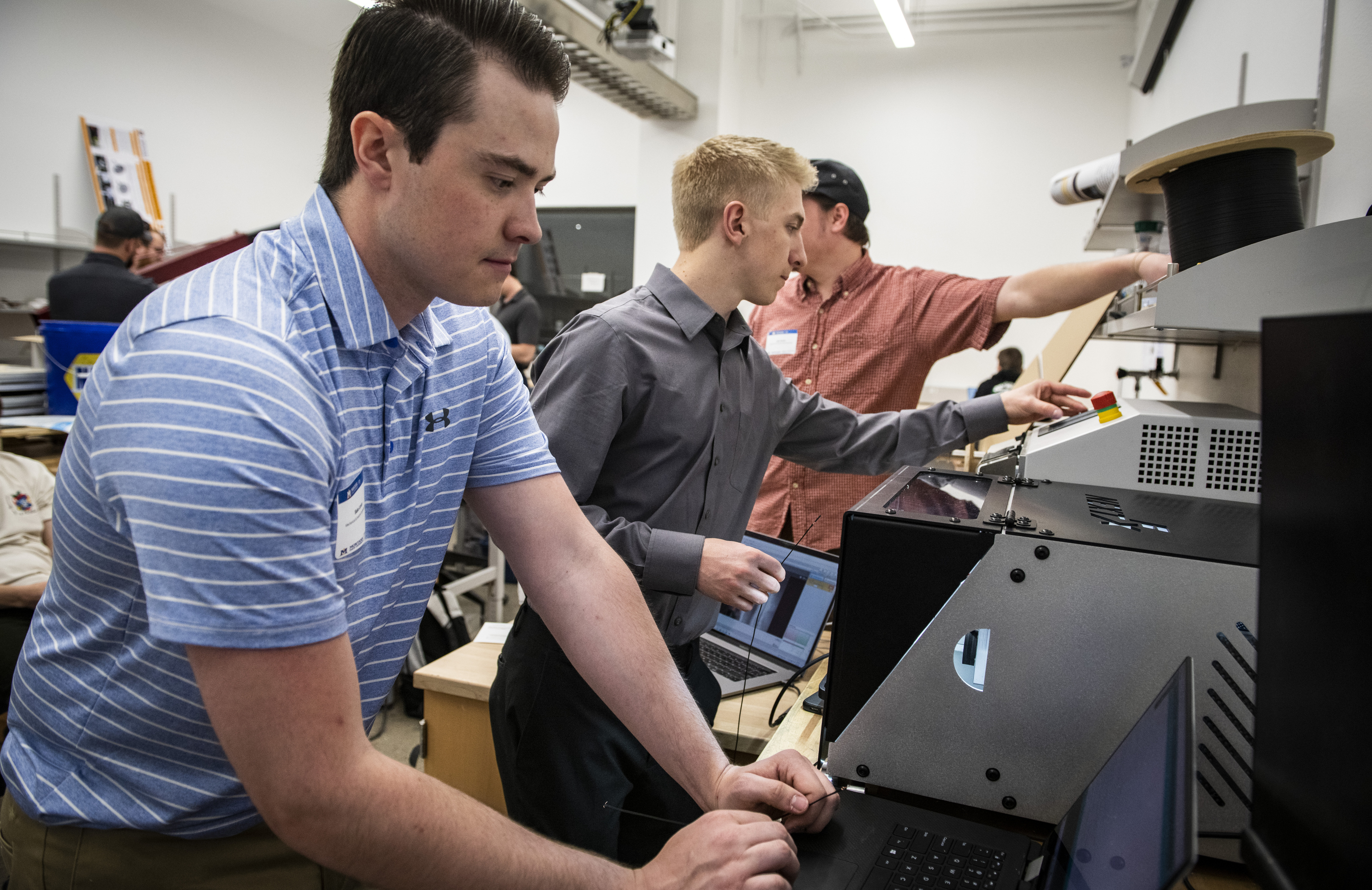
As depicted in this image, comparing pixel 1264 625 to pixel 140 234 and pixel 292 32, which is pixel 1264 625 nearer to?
pixel 140 234

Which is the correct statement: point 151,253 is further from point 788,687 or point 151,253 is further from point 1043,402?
point 1043,402

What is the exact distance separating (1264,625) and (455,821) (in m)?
0.56

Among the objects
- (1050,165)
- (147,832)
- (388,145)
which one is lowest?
(147,832)

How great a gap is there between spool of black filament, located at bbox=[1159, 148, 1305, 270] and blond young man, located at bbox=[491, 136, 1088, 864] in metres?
0.49

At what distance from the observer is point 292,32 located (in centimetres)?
677

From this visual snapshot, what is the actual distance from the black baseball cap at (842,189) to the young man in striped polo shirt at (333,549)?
1.62 m

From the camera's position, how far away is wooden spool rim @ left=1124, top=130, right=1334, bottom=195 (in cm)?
101

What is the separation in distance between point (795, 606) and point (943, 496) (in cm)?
53

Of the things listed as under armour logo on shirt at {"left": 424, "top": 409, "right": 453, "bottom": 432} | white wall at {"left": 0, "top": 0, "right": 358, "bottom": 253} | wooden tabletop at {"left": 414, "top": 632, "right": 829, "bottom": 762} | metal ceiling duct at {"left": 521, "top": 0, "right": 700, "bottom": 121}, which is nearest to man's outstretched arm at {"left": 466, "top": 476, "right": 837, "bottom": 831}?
under armour logo on shirt at {"left": 424, "top": 409, "right": 453, "bottom": 432}

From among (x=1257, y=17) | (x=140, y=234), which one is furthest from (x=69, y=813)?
(x=140, y=234)

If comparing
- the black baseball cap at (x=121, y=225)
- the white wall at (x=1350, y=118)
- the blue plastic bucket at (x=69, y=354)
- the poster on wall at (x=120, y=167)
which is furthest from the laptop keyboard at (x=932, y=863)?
the poster on wall at (x=120, y=167)

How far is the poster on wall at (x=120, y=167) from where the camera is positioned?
5.56m

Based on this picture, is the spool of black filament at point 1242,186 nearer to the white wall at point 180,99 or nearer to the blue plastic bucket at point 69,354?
the blue plastic bucket at point 69,354

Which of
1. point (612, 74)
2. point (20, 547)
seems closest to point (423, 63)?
point (20, 547)
